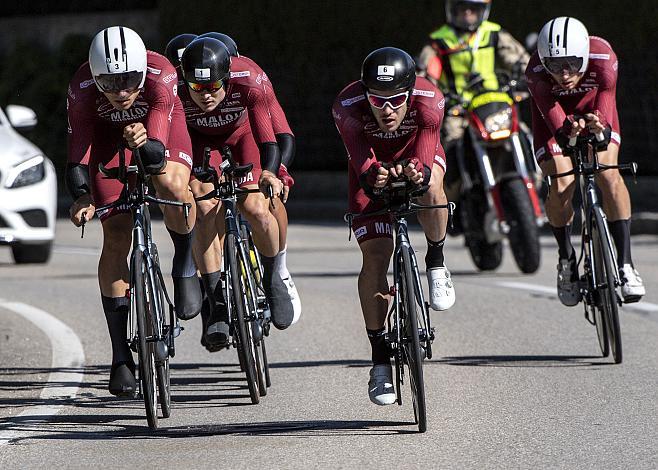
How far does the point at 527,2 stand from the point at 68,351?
12.2 m

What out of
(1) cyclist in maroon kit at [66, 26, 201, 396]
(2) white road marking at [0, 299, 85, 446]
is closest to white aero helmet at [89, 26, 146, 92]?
(1) cyclist in maroon kit at [66, 26, 201, 396]

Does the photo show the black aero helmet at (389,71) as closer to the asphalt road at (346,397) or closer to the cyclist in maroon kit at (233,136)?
the cyclist in maroon kit at (233,136)

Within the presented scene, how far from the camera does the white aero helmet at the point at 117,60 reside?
27.2ft

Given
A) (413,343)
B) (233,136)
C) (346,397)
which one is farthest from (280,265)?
(413,343)

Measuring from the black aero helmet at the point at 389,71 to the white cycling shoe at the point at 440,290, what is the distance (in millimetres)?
1022

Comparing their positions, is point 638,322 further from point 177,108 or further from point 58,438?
point 58,438

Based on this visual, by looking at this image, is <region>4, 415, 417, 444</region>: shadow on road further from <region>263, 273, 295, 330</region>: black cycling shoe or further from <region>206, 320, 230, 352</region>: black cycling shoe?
<region>263, 273, 295, 330</region>: black cycling shoe

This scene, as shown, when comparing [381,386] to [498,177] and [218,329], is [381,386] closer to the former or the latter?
[218,329]

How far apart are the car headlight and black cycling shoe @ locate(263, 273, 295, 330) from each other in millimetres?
6620

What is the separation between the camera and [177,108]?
905cm

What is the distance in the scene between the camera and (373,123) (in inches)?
332

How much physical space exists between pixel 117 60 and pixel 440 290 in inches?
76.3

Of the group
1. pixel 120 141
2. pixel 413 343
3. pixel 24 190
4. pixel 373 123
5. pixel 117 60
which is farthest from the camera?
pixel 24 190

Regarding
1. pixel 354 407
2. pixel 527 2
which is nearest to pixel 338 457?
pixel 354 407
